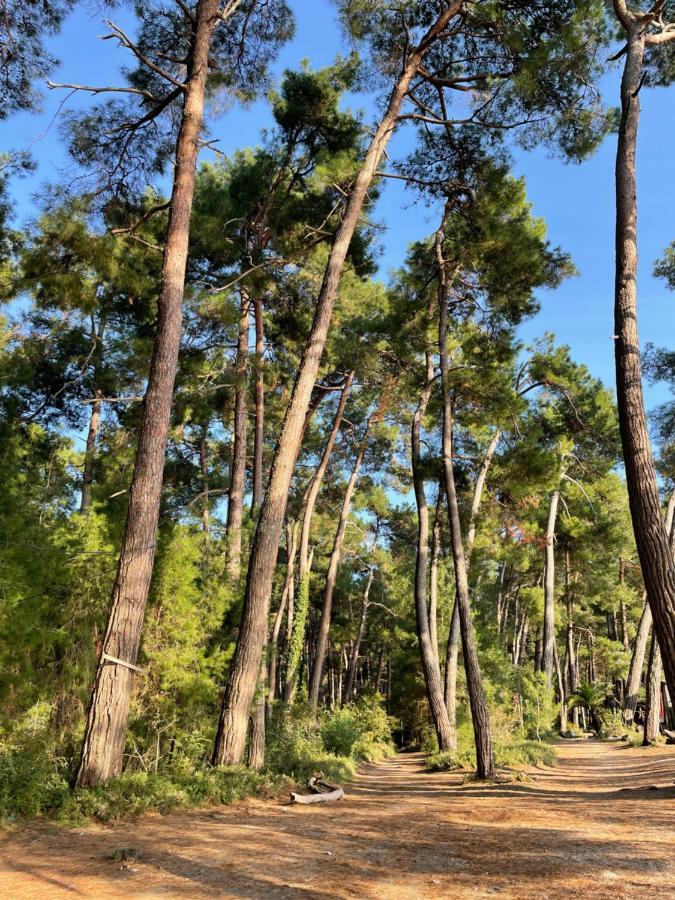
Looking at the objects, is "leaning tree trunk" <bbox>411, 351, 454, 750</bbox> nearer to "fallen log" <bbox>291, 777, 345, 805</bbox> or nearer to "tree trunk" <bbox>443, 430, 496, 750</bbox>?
"tree trunk" <bbox>443, 430, 496, 750</bbox>

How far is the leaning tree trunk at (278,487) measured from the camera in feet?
21.1

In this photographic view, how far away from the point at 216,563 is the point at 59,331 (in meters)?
5.68

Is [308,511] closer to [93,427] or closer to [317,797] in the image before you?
[93,427]

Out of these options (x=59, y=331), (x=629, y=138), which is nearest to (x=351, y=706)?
(x=59, y=331)

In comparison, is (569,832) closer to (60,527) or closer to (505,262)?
(60,527)

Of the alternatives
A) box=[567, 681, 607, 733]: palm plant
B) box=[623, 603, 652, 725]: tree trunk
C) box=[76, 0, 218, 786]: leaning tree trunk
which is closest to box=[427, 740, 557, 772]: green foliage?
box=[623, 603, 652, 725]: tree trunk

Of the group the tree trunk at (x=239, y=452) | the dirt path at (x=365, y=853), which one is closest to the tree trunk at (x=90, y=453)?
the tree trunk at (x=239, y=452)

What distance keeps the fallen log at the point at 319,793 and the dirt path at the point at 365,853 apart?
198 millimetres

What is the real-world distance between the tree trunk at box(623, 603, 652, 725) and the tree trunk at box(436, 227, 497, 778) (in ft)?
26.8

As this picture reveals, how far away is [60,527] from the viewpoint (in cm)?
716

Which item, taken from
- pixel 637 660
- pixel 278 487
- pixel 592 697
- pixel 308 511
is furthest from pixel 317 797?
pixel 592 697

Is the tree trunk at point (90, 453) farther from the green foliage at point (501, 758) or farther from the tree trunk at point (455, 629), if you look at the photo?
the green foliage at point (501, 758)

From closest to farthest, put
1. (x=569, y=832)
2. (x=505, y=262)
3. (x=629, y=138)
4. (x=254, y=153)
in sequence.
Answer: (x=569, y=832), (x=629, y=138), (x=505, y=262), (x=254, y=153)

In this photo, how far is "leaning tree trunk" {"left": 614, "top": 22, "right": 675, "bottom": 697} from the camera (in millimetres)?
5051
